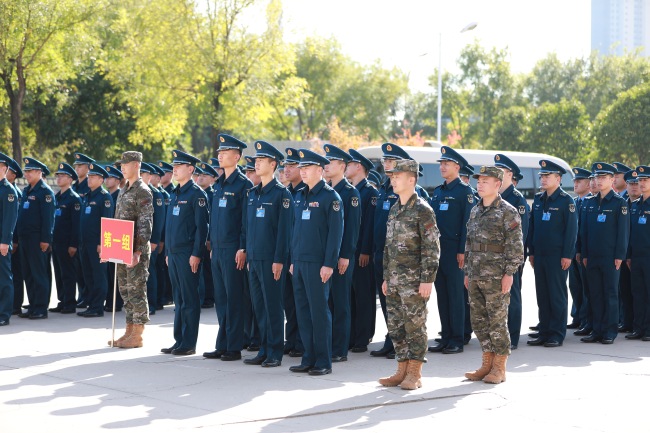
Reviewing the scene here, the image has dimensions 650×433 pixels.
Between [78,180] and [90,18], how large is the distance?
40.7ft

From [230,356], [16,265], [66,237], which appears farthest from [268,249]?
[16,265]

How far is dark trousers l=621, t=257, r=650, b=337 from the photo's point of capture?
12227 millimetres

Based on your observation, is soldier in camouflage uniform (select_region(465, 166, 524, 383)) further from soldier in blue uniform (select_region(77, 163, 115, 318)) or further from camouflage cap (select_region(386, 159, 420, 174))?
soldier in blue uniform (select_region(77, 163, 115, 318))

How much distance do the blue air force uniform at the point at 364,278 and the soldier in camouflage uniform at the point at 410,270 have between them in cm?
233

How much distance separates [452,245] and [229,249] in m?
2.67

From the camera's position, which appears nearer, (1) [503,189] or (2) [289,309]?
(2) [289,309]

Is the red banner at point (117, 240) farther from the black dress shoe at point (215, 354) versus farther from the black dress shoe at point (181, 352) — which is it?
the black dress shoe at point (215, 354)

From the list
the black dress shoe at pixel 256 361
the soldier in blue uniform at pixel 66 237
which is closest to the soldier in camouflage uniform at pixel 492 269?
the black dress shoe at pixel 256 361

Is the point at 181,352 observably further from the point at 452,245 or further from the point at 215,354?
the point at 452,245

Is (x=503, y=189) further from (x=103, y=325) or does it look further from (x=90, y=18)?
(x=90, y=18)

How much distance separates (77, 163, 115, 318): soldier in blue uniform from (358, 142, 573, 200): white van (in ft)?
45.1

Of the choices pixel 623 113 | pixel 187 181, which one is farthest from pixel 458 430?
pixel 623 113

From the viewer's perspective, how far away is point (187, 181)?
10578 mm

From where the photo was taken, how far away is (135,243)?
419 inches
